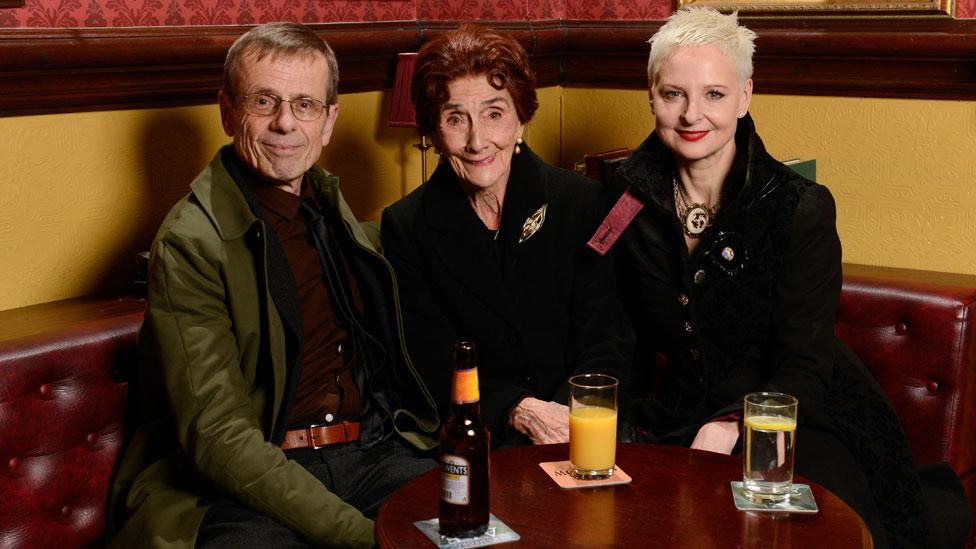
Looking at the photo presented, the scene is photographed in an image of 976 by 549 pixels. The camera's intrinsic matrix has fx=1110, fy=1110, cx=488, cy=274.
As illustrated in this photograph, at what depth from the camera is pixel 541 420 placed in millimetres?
2574

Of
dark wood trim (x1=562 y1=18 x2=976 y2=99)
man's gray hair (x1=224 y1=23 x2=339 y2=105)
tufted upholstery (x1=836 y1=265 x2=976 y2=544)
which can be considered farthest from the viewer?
dark wood trim (x1=562 y1=18 x2=976 y2=99)

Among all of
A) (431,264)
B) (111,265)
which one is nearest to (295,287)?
(431,264)

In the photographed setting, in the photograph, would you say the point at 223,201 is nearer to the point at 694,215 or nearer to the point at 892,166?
the point at 694,215

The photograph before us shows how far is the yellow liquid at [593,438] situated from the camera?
2.02m

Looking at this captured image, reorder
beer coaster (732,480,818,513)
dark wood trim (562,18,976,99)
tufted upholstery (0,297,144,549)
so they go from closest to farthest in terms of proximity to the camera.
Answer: beer coaster (732,480,818,513)
tufted upholstery (0,297,144,549)
dark wood trim (562,18,976,99)

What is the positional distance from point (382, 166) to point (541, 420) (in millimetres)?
1582

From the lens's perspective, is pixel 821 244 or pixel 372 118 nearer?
pixel 821 244

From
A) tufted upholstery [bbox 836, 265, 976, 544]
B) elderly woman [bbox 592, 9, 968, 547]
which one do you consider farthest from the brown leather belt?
tufted upholstery [bbox 836, 265, 976, 544]

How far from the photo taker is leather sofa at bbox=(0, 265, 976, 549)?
237cm

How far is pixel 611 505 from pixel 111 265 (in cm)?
167

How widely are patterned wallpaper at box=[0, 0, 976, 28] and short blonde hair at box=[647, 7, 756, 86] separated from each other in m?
A: 1.21

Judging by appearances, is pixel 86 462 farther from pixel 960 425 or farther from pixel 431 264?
pixel 960 425

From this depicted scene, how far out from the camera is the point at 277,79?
2479 millimetres

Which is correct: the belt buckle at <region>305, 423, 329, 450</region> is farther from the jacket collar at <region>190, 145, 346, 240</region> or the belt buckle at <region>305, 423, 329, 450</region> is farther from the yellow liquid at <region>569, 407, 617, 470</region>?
the yellow liquid at <region>569, 407, 617, 470</region>
